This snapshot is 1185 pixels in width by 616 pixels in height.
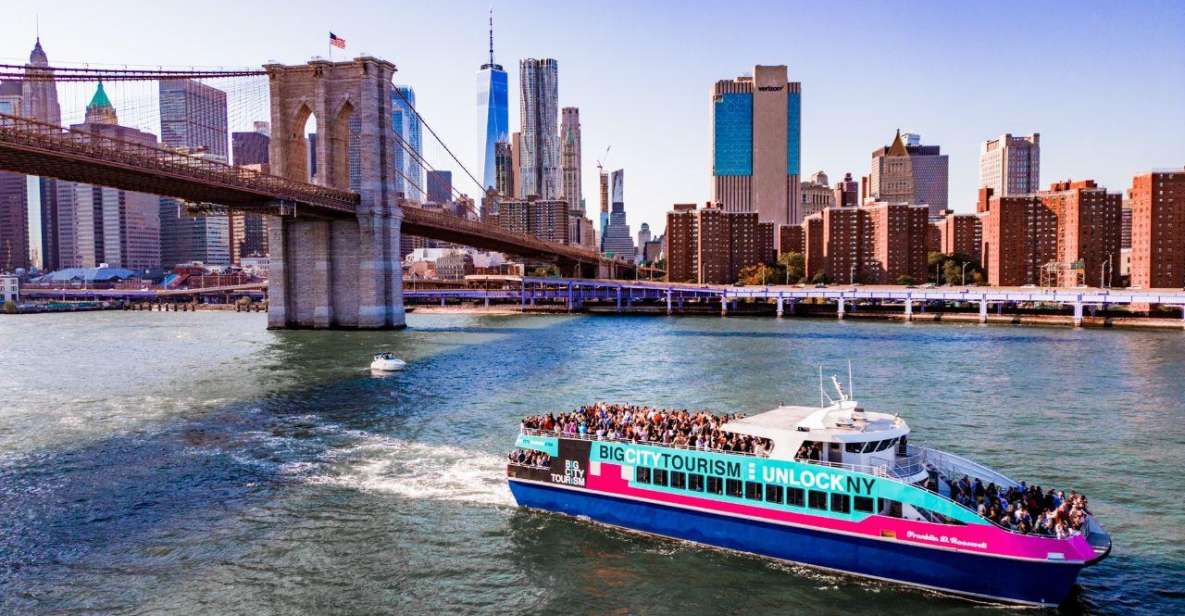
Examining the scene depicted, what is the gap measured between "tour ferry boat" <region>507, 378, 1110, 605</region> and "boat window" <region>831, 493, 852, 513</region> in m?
0.02

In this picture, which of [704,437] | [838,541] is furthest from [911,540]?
[704,437]

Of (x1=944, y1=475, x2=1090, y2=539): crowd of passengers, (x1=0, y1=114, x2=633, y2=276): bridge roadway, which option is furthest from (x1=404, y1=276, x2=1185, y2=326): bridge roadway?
(x1=944, y1=475, x2=1090, y2=539): crowd of passengers

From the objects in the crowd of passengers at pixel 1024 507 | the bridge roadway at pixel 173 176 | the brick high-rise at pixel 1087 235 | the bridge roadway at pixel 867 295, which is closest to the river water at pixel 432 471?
the crowd of passengers at pixel 1024 507

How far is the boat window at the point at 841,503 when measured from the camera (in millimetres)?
19469

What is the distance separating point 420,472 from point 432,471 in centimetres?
42

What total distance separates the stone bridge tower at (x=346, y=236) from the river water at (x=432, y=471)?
24.7 meters

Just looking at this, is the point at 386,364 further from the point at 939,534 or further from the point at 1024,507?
the point at 1024,507

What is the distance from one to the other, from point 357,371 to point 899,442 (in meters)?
43.3

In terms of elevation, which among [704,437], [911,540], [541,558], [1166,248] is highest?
[1166,248]

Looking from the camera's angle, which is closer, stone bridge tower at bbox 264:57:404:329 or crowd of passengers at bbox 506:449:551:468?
crowd of passengers at bbox 506:449:551:468

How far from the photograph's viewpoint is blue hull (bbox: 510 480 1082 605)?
17859 millimetres

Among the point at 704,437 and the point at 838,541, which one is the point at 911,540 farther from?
the point at 704,437

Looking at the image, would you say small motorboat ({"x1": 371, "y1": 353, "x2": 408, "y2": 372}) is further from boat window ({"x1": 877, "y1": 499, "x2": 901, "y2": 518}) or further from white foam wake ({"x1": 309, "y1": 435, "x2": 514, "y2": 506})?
boat window ({"x1": 877, "y1": 499, "x2": 901, "y2": 518})

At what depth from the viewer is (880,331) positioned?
298ft
